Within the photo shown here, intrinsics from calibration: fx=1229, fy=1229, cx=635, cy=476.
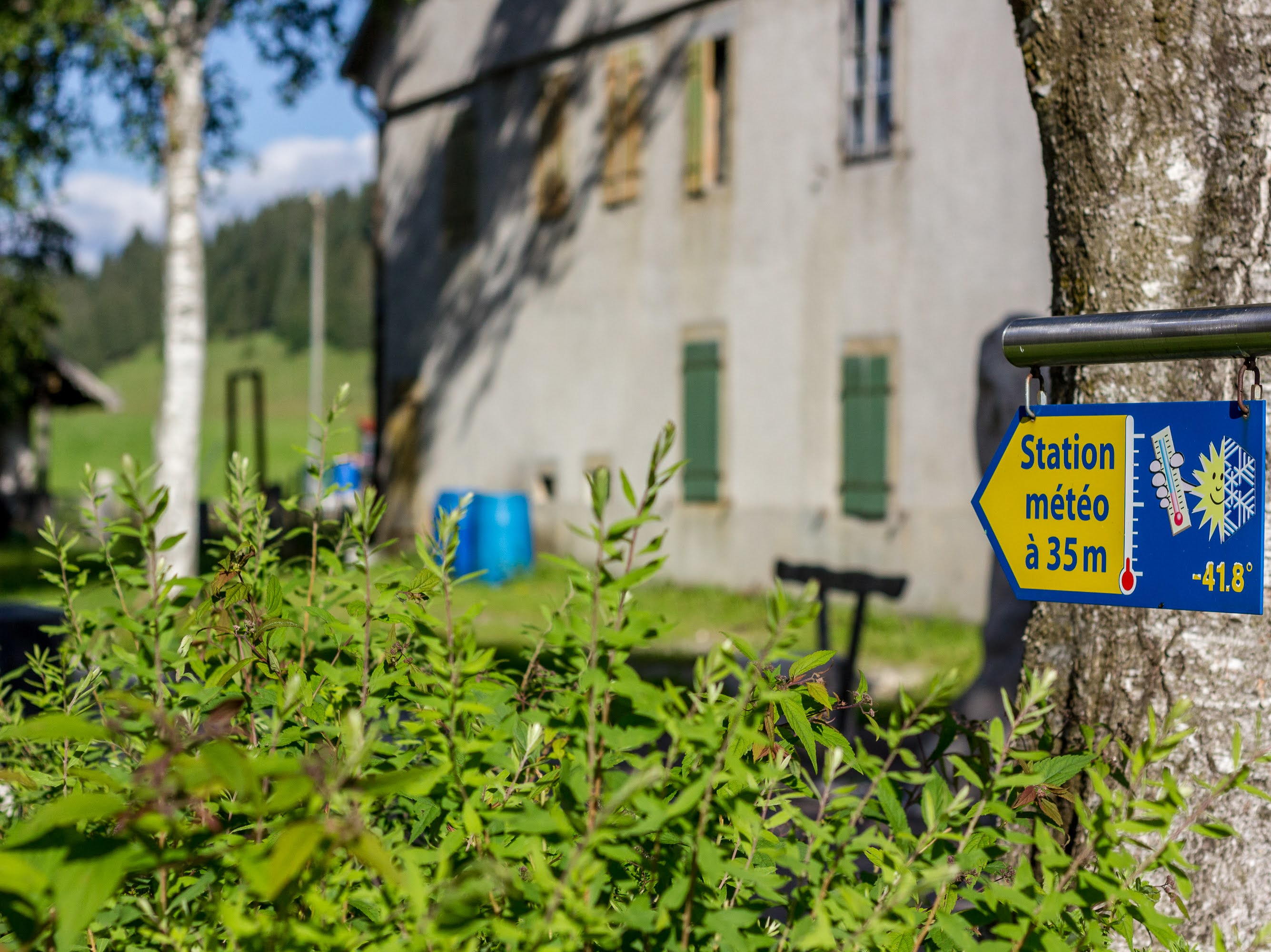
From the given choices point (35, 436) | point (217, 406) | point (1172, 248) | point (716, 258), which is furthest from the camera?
point (217, 406)

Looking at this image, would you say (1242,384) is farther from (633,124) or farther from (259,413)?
(259,413)

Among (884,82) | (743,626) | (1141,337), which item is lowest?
(743,626)

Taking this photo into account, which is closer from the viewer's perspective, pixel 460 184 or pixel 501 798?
pixel 501 798

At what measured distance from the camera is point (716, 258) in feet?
41.9

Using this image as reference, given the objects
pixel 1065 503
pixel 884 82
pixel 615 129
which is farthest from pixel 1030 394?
pixel 615 129

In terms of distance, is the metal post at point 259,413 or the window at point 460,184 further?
the metal post at point 259,413

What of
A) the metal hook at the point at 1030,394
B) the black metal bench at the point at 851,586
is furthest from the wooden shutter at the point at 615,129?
the metal hook at the point at 1030,394

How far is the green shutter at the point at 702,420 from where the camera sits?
41.6 ft

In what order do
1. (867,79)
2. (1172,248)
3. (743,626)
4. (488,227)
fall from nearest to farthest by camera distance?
1. (1172,248)
2. (743,626)
3. (867,79)
4. (488,227)

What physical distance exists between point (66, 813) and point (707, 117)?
12.5 m

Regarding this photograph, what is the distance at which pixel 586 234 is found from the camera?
14.3 metres

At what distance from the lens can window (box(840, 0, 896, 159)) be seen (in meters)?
11.3

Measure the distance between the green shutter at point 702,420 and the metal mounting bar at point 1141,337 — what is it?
35.0ft

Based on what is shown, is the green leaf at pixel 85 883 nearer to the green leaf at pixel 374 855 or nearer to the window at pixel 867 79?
the green leaf at pixel 374 855
